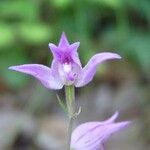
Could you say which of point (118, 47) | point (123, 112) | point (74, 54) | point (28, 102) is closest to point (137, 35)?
point (118, 47)

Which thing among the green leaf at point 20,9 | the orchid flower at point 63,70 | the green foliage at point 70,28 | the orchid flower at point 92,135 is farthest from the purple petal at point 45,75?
the green leaf at point 20,9

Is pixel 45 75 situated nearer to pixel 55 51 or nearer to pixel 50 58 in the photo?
pixel 55 51

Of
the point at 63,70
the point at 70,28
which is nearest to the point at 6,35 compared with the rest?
the point at 70,28

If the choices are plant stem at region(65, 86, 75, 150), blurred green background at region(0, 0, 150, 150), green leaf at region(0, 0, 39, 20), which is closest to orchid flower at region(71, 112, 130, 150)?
plant stem at region(65, 86, 75, 150)

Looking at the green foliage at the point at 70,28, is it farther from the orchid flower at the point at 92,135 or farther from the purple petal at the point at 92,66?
the purple petal at the point at 92,66

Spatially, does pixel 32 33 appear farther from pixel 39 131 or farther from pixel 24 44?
pixel 39 131

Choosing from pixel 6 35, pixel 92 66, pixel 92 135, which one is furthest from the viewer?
pixel 6 35
